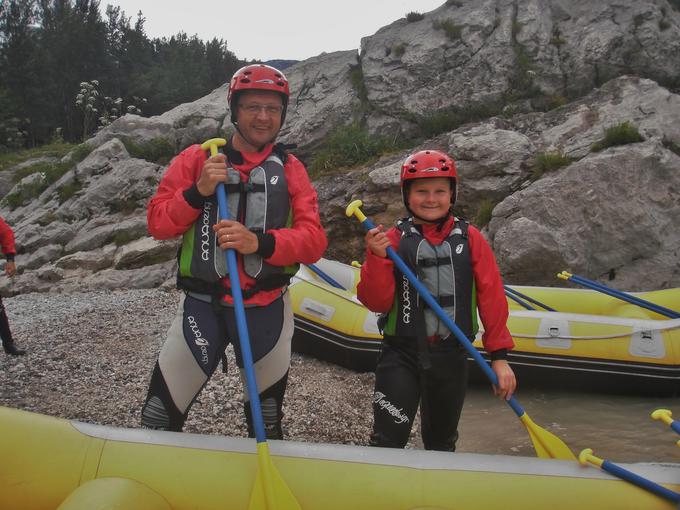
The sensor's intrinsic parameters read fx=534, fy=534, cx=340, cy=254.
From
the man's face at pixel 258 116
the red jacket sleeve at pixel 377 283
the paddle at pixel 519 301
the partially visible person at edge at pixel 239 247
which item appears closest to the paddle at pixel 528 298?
the paddle at pixel 519 301

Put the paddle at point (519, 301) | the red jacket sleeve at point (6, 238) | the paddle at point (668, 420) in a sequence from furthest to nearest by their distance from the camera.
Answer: the red jacket sleeve at point (6, 238)
the paddle at point (519, 301)
the paddle at point (668, 420)

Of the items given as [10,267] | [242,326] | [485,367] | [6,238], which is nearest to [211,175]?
[242,326]

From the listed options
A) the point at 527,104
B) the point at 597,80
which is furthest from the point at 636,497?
the point at 597,80

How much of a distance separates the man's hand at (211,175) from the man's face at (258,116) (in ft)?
0.78

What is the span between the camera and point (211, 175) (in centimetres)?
212

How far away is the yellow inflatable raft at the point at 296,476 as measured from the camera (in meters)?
1.78

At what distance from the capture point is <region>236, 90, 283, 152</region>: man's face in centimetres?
233

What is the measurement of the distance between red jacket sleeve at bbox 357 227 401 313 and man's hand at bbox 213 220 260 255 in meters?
0.52

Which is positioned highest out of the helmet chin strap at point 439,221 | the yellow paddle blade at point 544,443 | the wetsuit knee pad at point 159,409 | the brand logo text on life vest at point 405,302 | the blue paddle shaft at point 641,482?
the helmet chin strap at point 439,221

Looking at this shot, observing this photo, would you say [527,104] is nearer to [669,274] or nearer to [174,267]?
[669,274]

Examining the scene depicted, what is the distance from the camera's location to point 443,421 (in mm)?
2445

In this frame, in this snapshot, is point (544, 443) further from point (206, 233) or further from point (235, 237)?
point (206, 233)

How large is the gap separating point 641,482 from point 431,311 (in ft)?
3.27

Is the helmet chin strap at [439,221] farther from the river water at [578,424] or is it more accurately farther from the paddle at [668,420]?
the river water at [578,424]
